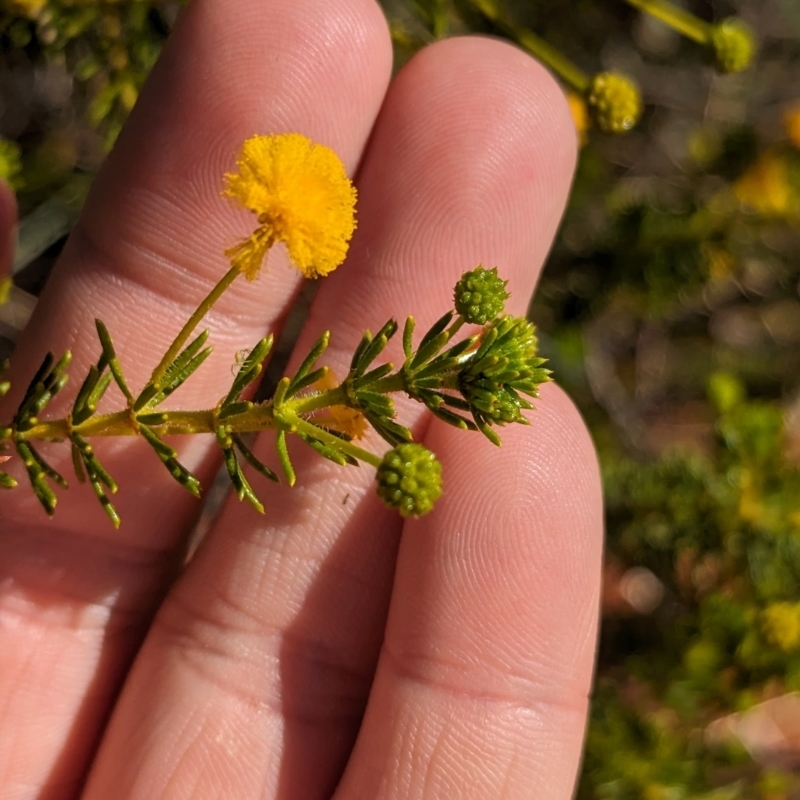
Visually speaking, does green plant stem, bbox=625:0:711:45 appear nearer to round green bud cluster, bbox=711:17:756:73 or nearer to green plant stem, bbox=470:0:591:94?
round green bud cluster, bbox=711:17:756:73

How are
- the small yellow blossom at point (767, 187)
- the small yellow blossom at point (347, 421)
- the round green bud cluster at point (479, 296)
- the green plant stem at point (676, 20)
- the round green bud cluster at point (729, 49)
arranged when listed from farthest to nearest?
the small yellow blossom at point (767, 187) < the round green bud cluster at point (729, 49) < the green plant stem at point (676, 20) < the small yellow blossom at point (347, 421) < the round green bud cluster at point (479, 296)

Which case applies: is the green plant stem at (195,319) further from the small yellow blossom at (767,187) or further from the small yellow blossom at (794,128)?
the small yellow blossom at (794,128)

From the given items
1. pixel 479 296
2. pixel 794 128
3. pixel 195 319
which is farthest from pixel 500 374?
pixel 794 128

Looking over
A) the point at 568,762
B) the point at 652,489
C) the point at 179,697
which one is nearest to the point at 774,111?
the point at 652,489

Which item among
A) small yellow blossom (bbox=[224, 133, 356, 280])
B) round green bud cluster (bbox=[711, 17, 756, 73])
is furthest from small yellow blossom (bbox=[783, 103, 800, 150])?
small yellow blossom (bbox=[224, 133, 356, 280])

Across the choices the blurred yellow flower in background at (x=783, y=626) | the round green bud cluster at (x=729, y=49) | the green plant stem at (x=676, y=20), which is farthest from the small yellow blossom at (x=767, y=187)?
the blurred yellow flower in background at (x=783, y=626)

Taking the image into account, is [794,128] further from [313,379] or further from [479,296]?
[313,379]
